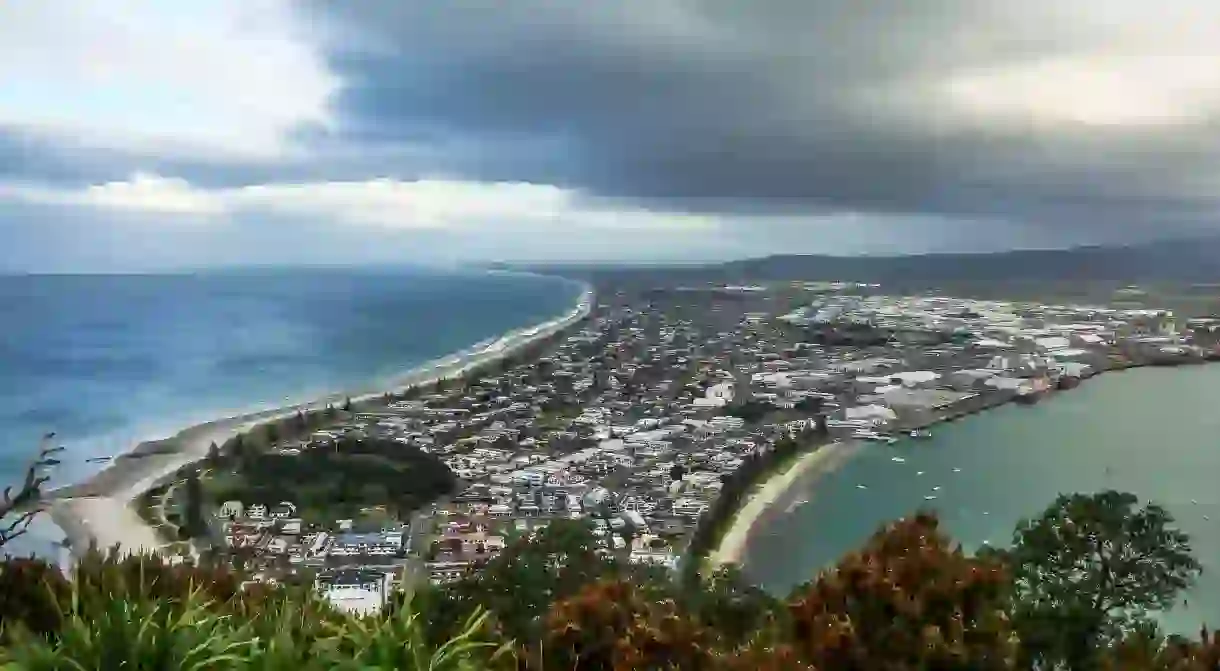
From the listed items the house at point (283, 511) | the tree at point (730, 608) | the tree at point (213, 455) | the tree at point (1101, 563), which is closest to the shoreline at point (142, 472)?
the tree at point (213, 455)

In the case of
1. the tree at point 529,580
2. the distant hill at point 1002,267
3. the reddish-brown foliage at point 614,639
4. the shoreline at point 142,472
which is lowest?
the shoreline at point 142,472

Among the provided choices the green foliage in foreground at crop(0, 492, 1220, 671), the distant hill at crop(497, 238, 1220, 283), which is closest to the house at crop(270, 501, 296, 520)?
the green foliage in foreground at crop(0, 492, 1220, 671)

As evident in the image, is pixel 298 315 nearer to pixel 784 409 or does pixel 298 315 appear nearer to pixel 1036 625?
pixel 784 409

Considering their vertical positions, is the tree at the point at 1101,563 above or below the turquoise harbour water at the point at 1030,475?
above

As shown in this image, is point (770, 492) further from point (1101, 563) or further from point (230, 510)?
point (1101, 563)

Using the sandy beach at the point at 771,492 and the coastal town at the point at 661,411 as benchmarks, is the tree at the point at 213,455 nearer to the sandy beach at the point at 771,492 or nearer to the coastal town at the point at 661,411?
the coastal town at the point at 661,411

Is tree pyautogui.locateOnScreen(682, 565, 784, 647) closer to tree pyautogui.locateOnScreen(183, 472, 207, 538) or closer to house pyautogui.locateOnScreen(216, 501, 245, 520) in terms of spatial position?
tree pyautogui.locateOnScreen(183, 472, 207, 538)

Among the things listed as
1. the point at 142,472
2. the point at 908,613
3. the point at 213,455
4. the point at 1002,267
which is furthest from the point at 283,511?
the point at 1002,267
